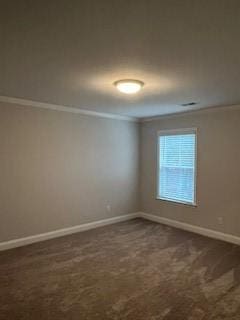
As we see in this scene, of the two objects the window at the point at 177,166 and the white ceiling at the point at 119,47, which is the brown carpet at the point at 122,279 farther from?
the white ceiling at the point at 119,47

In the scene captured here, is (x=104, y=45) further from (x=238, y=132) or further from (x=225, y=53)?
(x=238, y=132)

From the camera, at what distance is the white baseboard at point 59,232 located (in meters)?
4.09

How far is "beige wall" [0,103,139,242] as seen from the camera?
409cm

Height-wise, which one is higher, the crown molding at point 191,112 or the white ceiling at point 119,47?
the white ceiling at point 119,47

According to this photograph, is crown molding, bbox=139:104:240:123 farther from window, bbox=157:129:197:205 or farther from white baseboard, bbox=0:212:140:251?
white baseboard, bbox=0:212:140:251

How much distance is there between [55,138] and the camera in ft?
15.0

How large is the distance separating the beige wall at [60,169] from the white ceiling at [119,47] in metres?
0.81

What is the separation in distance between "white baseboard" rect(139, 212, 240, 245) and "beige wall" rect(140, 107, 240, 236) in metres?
0.08

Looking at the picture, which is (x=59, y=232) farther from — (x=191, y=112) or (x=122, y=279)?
(x=191, y=112)

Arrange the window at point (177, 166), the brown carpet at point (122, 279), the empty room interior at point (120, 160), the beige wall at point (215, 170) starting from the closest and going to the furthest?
the empty room interior at point (120, 160), the brown carpet at point (122, 279), the beige wall at point (215, 170), the window at point (177, 166)

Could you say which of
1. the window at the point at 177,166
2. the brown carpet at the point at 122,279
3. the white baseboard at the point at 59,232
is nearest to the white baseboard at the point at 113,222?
the white baseboard at the point at 59,232

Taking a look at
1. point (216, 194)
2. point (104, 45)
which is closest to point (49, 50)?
point (104, 45)

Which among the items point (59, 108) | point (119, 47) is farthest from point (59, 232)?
point (119, 47)

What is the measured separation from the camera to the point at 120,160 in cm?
567
